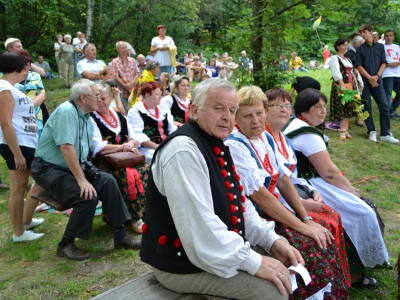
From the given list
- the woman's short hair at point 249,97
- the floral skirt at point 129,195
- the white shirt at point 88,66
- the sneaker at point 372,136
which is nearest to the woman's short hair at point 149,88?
the floral skirt at point 129,195

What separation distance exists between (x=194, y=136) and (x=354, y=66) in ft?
22.5

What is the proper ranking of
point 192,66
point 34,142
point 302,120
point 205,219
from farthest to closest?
point 192,66 → point 34,142 → point 302,120 → point 205,219

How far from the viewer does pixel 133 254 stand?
11.4ft

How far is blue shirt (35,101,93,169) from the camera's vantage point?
10.8 ft

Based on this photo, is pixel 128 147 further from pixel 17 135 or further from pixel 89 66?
pixel 89 66

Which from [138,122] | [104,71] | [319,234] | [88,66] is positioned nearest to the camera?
[319,234]

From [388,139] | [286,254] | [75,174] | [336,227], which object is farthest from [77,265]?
[388,139]

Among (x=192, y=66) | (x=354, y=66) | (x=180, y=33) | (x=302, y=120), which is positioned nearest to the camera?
(x=302, y=120)

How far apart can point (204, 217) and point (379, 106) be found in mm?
6910

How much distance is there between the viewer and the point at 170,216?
74.3 inches

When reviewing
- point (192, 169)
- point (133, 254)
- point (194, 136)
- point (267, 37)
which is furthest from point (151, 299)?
point (267, 37)

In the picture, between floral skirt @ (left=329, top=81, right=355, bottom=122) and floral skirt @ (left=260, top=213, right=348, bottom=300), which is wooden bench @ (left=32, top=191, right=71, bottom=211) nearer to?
floral skirt @ (left=260, top=213, right=348, bottom=300)

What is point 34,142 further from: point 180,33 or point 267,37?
point 180,33

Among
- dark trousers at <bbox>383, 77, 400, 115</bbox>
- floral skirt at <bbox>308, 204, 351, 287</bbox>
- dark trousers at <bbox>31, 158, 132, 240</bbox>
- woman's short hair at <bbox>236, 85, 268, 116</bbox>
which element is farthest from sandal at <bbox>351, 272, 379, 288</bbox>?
dark trousers at <bbox>383, 77, 400, 115</bbox>
